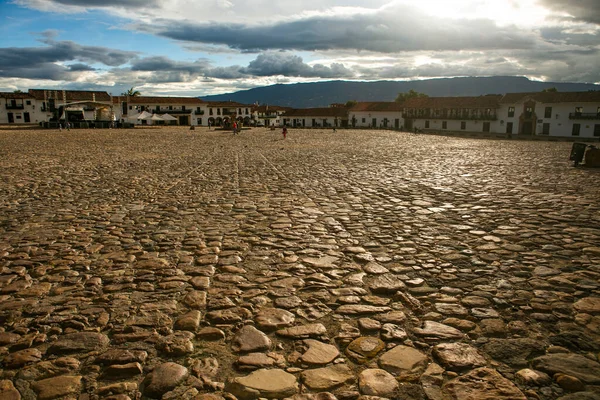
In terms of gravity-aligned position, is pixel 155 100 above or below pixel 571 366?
above

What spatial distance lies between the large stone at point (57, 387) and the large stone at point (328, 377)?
1436mm

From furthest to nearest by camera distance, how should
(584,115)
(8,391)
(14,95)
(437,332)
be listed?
(14,95) → (584,115) → (437,332) → (8,391)

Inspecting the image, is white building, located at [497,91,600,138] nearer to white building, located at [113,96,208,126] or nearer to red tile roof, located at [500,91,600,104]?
red tile roof, located at [500,91,600,104]

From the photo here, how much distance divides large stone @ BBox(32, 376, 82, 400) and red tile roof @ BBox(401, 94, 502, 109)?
78.1 metres

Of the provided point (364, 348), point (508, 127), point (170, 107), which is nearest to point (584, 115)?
point (508, 127)

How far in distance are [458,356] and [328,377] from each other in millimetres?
963

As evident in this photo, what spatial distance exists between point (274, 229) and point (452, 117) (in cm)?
7847

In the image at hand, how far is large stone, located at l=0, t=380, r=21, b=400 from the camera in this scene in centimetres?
258

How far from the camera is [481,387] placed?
8.76 feet

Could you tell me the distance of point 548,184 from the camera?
11.4 meters

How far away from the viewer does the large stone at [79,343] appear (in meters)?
3.10

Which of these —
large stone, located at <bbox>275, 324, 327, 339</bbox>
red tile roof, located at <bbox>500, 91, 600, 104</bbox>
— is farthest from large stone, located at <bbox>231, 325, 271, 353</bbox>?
red tile roof, located at <bbox>500, 91, 600, 104</bbox>

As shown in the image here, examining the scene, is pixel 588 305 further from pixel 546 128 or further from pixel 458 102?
pixel 458 102

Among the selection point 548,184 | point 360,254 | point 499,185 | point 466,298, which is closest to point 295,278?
point 360,254
